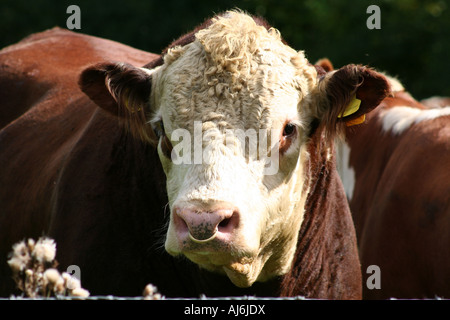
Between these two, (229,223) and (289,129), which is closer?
(229,223)

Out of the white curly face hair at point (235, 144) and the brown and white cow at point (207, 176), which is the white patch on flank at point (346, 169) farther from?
the white curly face hair at point (235, 144)

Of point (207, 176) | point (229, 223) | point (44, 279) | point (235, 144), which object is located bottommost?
point (44, 279)

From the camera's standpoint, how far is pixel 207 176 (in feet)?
9.95

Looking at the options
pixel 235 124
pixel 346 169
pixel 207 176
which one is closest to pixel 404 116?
pixel 346 169

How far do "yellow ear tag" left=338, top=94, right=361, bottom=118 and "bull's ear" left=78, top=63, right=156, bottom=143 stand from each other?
3.02ft

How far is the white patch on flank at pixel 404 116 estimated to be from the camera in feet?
19.2

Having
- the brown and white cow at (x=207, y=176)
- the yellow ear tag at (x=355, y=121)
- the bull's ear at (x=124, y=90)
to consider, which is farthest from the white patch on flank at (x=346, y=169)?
the bull's ear at (x=124, y=90)

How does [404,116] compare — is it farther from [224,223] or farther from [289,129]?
[224,223]

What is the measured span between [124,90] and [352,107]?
3.56ft

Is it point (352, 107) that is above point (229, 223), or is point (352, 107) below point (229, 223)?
above

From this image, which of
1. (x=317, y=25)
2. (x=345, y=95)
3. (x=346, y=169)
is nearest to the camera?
(x=345, y=95)

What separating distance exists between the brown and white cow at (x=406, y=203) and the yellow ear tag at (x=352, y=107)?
1528 mm

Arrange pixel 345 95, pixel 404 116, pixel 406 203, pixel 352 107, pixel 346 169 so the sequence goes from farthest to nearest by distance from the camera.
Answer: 1. pixel 346 169
2. pixel 404 116
3. pixel 406 203
4. pixel 352 107
5. pixel 345 95
